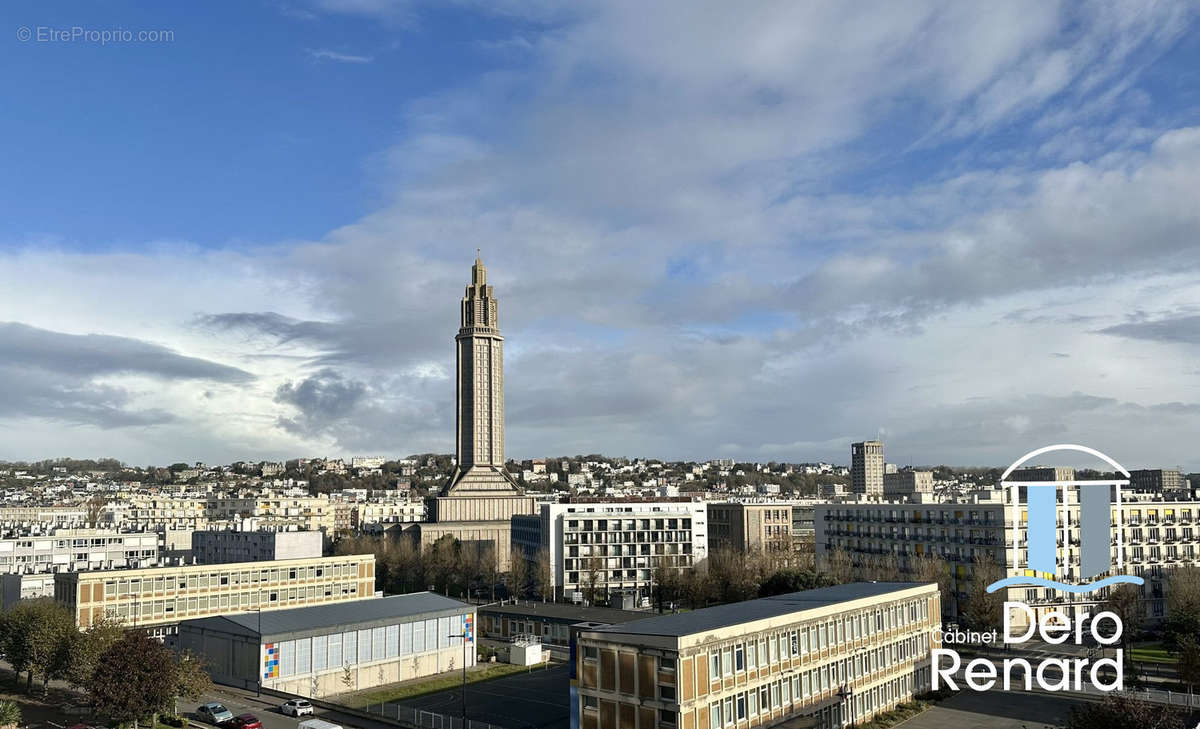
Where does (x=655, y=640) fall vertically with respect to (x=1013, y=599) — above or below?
above

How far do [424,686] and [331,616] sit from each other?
779 cm

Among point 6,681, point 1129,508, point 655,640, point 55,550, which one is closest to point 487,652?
point 6,681

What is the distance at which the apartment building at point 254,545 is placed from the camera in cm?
9869

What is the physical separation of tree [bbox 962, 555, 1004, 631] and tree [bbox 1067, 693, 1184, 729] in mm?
36843

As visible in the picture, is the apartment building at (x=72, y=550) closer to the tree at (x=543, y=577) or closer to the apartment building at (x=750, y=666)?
the tree at (x=543, y=577)

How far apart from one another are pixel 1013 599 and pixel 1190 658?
94.4 ft

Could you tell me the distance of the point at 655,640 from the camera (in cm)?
3856

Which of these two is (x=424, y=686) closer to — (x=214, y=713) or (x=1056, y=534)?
(x=214, y=713)

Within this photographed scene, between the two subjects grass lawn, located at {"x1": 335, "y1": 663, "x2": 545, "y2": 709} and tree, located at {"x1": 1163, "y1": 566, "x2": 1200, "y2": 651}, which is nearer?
grass lawn, located at {"x1": 335, "y1": 663, "x2": 545, "y2": 709}

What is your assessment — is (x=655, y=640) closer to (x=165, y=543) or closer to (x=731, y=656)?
(x=731, y=656)

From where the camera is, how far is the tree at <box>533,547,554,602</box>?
109 meters

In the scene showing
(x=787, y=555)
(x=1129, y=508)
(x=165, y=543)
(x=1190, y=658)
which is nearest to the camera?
(x=1190, y=658)

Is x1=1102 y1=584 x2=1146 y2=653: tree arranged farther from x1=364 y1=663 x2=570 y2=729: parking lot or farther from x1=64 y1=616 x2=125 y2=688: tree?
x1=64 y1=616 x2=125 y2=688: tree

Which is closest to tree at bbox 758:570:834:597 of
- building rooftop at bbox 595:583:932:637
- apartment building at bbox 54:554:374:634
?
building rooftop at bbox 595:583:932:637
